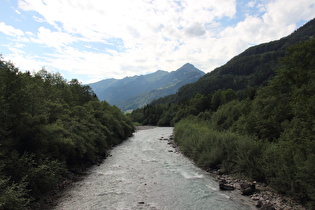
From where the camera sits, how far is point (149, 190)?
1571 centimetres

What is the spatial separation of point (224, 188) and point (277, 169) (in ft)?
13.2

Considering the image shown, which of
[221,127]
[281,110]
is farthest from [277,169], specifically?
[221,127]

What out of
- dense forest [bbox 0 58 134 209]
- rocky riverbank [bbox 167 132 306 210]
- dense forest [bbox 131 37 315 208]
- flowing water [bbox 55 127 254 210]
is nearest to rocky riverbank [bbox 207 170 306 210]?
rocky riverbank [bbox 167 132 306 210]

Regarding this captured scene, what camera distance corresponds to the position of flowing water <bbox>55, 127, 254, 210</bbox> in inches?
519

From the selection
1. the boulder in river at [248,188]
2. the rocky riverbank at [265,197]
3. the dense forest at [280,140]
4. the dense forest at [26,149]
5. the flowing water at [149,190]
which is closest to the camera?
the dense forest at [26,149]

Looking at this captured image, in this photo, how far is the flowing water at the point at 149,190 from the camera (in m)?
13.2

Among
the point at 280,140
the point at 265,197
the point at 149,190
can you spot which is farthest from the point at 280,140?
the point at 149,190

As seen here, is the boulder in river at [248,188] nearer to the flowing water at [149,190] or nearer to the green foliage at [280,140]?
the flowing water at [149,190]

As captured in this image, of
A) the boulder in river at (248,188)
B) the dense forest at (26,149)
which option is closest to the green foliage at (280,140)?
the boulder in river at (248,188)

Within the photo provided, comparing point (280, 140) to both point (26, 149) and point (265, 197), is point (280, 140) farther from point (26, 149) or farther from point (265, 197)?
point (26, 149)

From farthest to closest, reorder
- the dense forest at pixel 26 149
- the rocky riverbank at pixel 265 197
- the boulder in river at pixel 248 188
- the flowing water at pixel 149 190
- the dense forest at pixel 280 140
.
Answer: the boulder in river at pixel 248 188 < the flowing water at pixel 149 190 < the dense forest at pixel 280 140 < the rocky riverbank at pixel 265 197 < the dense forest at pixel 26 149

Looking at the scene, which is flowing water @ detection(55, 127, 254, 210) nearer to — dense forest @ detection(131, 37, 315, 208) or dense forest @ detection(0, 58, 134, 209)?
dense forest @ detection(0, 58, 134, 209)

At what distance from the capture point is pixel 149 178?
61.5ft

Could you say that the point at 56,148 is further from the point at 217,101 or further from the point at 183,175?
the point at 217,101
